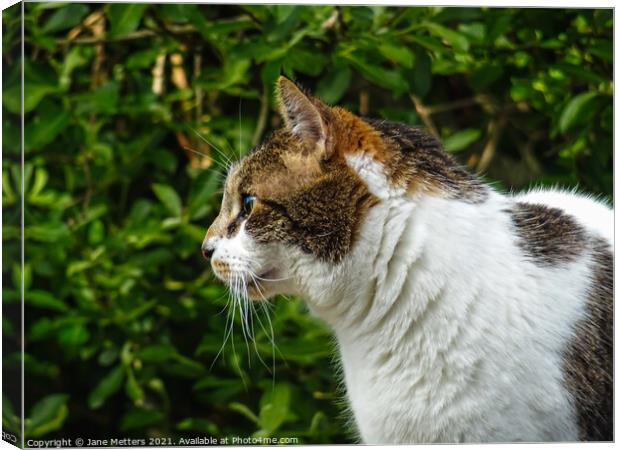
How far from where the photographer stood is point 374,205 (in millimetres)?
1886

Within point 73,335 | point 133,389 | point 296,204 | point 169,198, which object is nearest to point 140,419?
point 133,389

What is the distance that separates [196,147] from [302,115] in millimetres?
1374

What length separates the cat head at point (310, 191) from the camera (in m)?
1.89

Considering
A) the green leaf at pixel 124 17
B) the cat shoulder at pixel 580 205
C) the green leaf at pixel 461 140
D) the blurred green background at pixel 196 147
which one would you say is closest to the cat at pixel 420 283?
the cat shoulder at pixel 580 205

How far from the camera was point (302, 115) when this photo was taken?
6.31 ft

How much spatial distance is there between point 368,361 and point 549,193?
701mm

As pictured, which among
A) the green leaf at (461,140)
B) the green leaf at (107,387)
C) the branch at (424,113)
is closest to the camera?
the green leaf at (107,387)

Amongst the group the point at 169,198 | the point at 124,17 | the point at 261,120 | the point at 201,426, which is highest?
the point at 124,17

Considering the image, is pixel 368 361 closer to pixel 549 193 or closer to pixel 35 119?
pixel 549 193

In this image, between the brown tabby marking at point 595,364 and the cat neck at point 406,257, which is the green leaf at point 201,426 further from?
the brown tabby marking at point 595,364

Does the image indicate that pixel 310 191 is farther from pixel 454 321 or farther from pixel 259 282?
pixel 454 321

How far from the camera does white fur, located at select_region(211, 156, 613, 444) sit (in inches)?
73.2

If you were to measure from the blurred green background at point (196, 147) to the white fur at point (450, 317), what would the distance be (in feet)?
1.36

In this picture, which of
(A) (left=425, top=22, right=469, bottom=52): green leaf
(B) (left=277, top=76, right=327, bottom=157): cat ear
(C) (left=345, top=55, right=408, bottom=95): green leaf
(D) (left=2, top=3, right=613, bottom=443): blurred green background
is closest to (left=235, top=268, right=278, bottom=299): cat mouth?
(B) (left=277, top=76, right=327, bottom=157): cat ear
